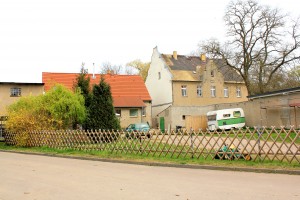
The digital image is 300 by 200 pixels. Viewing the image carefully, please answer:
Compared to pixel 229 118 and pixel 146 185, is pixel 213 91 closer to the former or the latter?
pixel 229 118

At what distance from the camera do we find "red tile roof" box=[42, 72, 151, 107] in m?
42.8

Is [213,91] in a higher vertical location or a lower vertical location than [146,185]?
higher

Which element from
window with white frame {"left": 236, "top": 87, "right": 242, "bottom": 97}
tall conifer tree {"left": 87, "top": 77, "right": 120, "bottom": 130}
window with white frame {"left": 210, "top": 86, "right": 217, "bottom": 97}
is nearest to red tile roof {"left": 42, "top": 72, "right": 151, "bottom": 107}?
window with white frame {"left": 210, "top": 86, "right": 217, "bottom": 97}

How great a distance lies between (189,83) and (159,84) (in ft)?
14.8

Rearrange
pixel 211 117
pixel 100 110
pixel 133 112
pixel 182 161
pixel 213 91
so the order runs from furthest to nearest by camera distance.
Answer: pixel 213 91 → pixel 133 112 → pixel 211 117 → pixel 100 110 → pixel 182 161

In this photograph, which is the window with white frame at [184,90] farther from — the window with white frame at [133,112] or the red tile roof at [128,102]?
the window with white frame at [133,112]

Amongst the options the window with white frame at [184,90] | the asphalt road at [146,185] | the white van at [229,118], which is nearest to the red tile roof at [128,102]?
the window with white frame at [184,90]

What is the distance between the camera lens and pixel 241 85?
5194 centimetres

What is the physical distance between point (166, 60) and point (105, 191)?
41185mm

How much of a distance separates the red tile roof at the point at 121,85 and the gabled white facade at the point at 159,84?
10.4 ft

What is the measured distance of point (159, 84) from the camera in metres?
48.9

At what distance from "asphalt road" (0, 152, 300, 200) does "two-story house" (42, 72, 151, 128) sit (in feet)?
96.4

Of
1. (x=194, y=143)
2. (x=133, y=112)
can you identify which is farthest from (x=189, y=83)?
(x=194, y=143)

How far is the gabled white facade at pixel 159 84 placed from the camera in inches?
1828
